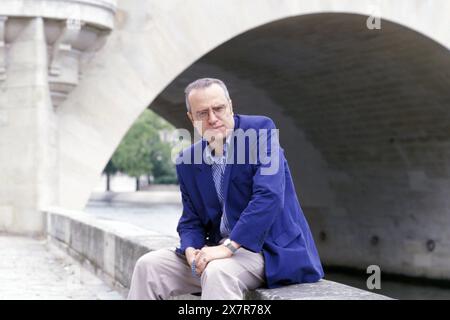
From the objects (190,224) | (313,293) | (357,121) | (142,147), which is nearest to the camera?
(313,293)

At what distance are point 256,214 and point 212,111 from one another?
0.43 m

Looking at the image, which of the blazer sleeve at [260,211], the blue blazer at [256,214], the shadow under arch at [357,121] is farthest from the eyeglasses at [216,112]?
the shadow under arch at [357,121]

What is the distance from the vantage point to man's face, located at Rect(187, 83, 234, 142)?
3152mm

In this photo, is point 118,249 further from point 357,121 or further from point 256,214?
point 357,121

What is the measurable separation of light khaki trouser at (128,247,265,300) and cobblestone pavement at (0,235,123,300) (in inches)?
98.4

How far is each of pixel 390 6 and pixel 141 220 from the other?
1756cm

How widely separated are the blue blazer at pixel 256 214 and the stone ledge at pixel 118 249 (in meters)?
0.10

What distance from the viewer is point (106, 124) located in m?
10.8

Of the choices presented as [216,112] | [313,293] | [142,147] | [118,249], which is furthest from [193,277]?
[142,147]

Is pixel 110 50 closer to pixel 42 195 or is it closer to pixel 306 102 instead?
pixel 42 195

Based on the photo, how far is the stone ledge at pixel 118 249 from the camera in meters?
2.99

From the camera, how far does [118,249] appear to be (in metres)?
5.73

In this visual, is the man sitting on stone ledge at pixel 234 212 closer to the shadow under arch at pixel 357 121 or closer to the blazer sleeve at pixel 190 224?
the blazer sleeve at pixel 190 224

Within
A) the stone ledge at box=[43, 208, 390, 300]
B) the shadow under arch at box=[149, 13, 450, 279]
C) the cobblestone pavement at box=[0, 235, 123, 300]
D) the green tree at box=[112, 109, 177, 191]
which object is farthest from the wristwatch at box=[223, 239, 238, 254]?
the green tree at box=[112, 109, 177, 191]
